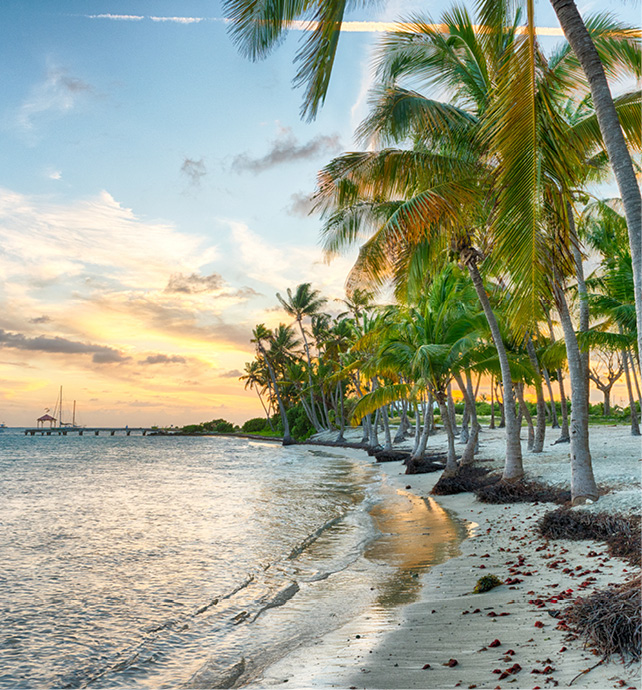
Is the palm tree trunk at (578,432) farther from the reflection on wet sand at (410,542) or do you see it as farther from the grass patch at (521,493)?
the reflection on wet sand at (410,542)

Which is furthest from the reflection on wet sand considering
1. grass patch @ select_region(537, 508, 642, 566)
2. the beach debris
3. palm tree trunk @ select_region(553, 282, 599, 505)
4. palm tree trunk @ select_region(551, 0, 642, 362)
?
palm tree trunk @ select_region(551, 0, 642, 362)

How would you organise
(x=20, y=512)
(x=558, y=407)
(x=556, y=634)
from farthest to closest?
(x=558, y=407) → (x=20, y=512) → (x=556, y=634)

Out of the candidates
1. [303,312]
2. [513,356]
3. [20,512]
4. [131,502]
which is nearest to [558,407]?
[303,312]

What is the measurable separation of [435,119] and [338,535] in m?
8.62

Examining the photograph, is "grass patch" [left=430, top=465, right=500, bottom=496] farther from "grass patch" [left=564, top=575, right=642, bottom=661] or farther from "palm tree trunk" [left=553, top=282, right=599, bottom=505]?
"grass patch" [left=564, top=575, right=642, bottom=661]

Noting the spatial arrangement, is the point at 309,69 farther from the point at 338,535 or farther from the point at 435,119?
the point at 338,535

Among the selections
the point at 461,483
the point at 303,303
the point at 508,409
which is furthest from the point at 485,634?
the point at 303,303

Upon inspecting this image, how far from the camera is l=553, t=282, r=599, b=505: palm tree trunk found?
945 centimetres

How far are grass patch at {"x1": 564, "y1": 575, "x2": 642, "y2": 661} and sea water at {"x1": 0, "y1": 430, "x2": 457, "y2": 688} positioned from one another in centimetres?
250

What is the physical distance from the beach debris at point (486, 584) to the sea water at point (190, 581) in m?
0.95

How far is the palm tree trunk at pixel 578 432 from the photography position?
9.45 meters

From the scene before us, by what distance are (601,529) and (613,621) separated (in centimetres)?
404

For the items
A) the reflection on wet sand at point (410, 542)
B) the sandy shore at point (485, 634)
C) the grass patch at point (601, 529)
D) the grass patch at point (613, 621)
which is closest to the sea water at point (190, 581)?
the reflection on wet sand at point (410, 542)

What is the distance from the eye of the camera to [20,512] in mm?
16828
